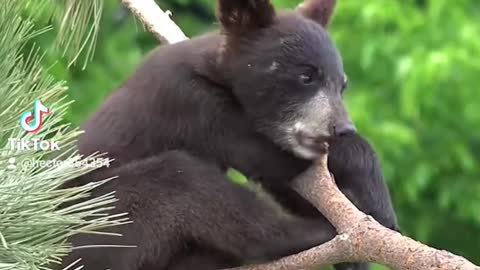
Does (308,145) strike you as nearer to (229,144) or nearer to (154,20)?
(229,144)

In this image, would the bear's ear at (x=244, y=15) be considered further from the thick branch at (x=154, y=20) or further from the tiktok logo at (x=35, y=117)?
the tiktok logo at (x=35, y=117)

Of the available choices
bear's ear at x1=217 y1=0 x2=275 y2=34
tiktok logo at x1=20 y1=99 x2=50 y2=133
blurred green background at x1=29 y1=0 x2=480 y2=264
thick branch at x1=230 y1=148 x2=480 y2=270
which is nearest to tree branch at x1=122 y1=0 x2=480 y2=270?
thick branch at x1=230 y1=148 x2=480 y2=270

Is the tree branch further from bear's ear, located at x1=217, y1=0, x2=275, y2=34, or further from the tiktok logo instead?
the tiktok logo

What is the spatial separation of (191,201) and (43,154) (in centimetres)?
47

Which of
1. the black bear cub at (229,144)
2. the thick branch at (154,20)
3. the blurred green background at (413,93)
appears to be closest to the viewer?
the black bear cub at (229,144)

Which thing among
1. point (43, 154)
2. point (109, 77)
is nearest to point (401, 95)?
point (109, 77)

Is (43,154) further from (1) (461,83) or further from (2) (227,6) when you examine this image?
(1) (461,83)

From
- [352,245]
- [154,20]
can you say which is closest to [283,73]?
[154,20]

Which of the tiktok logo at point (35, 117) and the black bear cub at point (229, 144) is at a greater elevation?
the black bear cub at point (229, 144)

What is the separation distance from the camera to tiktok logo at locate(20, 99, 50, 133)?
145 centimetres

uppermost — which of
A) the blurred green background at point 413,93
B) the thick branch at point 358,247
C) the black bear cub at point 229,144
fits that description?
the blurred green background at point 413,93

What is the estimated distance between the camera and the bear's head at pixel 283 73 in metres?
1.99

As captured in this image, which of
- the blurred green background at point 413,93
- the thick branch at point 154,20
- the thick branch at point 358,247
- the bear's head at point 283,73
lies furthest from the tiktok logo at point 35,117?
the blurred green background at point 413,93

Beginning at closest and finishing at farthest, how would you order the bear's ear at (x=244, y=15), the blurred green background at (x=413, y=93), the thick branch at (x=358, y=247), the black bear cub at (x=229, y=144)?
the thick branch at (x=358, y=247)
the black bear cub at (x=229, y=144)
the bear's ear at (x=244, y=15)
the blurred green background at (x=413, y=93)
